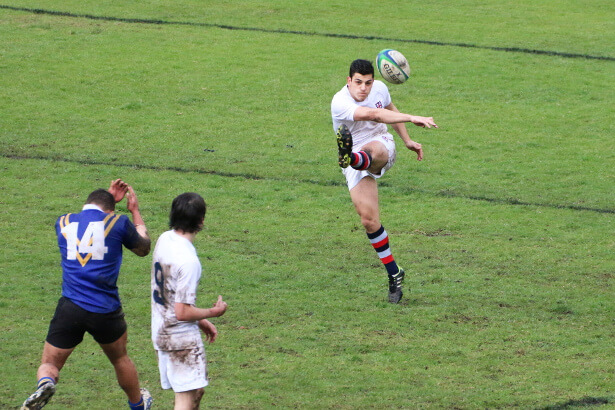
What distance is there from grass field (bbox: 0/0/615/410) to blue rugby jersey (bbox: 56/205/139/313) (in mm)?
1207

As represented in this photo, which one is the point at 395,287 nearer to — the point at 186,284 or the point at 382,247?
the point at 382,247

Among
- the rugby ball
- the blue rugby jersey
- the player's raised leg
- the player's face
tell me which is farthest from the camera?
the rugby ball

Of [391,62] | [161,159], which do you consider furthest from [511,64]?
[391,62]

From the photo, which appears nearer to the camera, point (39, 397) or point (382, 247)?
point (39, 397)

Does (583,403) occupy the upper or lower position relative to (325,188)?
lower

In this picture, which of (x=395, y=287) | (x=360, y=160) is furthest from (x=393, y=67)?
(x=395, y=287)

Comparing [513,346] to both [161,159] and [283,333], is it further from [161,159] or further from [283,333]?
[161,159]

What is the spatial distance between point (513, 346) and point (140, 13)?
20.1 meters

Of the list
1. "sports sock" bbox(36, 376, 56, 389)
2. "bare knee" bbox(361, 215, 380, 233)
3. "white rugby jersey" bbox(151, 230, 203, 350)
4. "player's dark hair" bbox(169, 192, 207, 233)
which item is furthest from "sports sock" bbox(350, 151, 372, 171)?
"sports sock" bbox(36, 376, 56, 389)

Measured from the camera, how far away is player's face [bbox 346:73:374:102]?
10164 mm

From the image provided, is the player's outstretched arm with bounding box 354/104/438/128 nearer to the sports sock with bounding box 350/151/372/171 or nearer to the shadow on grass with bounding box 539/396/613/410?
the sports sock with bounding box 350/151/372/171

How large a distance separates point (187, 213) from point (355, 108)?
4139 mm

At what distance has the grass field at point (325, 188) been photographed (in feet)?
27.9

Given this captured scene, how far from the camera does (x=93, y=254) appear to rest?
6.83 meters
